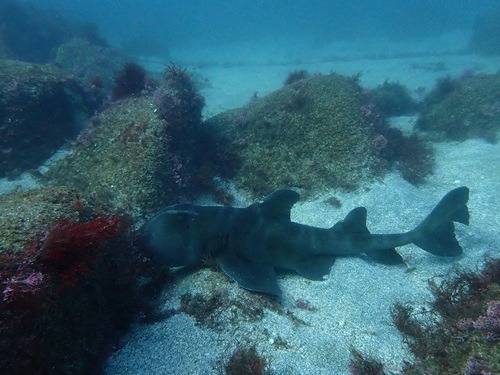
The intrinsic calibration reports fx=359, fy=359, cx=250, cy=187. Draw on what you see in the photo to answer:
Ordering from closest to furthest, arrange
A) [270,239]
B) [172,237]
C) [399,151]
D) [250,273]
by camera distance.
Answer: [172,237]
[250,273]
[270,239]
[399,151]

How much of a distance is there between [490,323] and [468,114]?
485 inches

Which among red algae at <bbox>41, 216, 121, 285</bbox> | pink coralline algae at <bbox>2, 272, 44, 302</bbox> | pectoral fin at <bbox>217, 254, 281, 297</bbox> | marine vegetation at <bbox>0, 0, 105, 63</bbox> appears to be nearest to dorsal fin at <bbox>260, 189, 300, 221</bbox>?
pectoral fin at <bbox>217, 254, 281, 297</bbox>

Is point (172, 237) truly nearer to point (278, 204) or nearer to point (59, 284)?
point (278, 204)

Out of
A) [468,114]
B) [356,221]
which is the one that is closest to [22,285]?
[356,221]

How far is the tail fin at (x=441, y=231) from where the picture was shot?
7.29 meters

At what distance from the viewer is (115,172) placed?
328 inches

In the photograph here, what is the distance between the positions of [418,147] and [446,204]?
220 inches

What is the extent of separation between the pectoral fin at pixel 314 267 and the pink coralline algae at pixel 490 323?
2.96m

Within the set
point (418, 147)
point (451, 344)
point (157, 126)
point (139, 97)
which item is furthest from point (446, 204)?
point (139, 97)

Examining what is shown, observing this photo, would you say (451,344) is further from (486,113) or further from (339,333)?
(486,113)

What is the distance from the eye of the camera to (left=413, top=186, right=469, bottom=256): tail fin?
7.29 metres

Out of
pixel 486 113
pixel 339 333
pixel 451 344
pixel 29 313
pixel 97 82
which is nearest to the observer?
pixel 29 313

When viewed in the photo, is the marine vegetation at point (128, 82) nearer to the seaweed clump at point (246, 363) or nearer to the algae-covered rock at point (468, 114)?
the seaweed clump at point (246, 363)

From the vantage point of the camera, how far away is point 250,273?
20.9 feet
